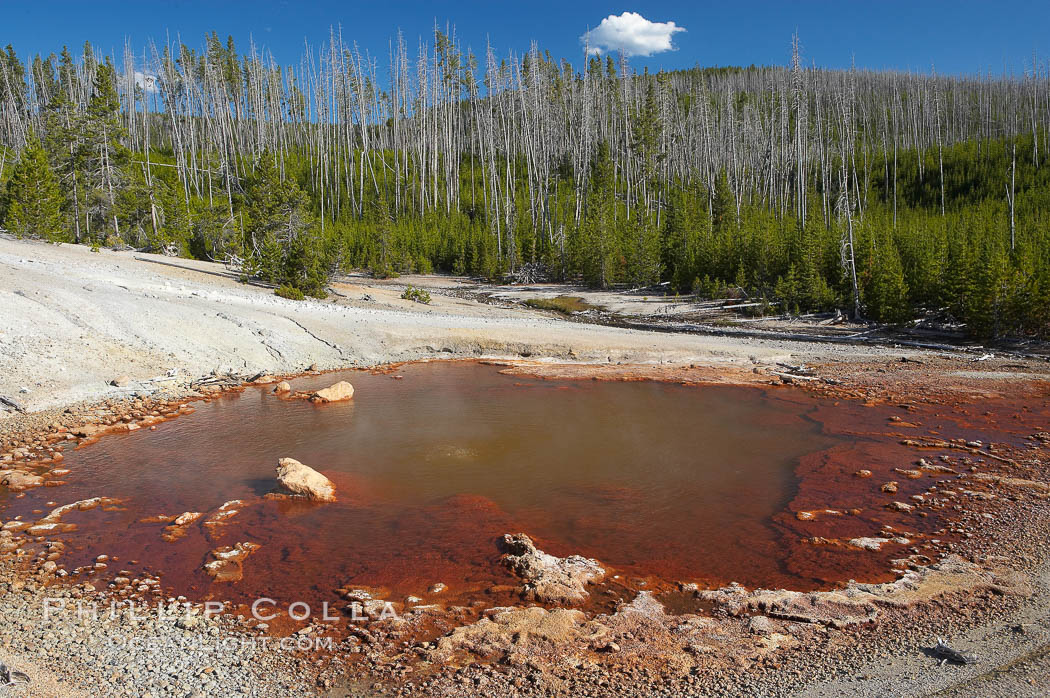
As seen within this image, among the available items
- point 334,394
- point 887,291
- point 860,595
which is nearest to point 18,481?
point 334,394

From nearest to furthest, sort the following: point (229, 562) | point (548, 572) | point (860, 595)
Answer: point (860, 595) < point (548, 572) < point (229, 562)

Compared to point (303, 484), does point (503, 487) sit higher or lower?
lower

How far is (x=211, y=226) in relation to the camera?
3925 centimetres

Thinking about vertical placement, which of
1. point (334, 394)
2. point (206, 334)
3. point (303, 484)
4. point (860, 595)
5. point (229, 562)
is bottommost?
point (860, 595)

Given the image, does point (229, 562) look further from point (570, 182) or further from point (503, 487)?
point (570, 182)

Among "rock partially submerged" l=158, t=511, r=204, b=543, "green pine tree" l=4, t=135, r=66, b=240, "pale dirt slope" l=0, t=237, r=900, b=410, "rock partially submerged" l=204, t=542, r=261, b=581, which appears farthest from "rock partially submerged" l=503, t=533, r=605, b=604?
"green pine tree" l=4, t=135, r=66, b=240

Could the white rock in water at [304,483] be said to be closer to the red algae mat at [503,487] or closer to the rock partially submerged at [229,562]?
the red algae mat at [503,487]

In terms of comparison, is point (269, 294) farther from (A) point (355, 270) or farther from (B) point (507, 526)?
(A) point (355, 270)

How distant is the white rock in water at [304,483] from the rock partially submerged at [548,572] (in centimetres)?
334

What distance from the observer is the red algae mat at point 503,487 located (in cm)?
767

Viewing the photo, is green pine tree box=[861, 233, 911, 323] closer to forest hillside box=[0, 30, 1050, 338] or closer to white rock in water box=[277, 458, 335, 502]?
forest hillside box=[0, 30, 1050, 338]

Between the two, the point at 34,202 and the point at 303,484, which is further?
the point at 34,202

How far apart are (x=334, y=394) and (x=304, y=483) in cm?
630

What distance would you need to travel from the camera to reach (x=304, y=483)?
9711 mm
